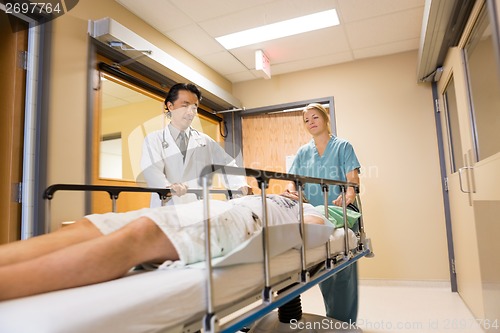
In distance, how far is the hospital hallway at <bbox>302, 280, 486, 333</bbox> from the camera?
2.70m

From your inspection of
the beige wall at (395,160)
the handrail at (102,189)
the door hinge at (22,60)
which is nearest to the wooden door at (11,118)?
the door hinge at (22,60)

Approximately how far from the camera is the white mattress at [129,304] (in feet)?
2.40

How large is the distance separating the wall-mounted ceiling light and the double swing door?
1.12 meters

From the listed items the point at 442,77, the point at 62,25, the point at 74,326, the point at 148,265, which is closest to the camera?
the point at 74,326

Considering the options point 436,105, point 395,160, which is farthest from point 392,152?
point 436,105

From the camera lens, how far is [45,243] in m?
1.17

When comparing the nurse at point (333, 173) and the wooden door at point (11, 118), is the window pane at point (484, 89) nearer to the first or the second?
the nurse at point (333, 173)

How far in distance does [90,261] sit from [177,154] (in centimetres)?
136

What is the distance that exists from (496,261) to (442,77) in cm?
212

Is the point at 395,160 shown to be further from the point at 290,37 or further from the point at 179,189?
the point at 179,189

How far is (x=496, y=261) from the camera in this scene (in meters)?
2.16

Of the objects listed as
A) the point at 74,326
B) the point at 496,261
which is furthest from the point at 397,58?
the point at 74,326

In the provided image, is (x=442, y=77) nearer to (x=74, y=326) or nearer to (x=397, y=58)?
(x=397, y=58)

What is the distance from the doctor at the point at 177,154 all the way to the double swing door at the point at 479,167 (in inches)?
60.7
